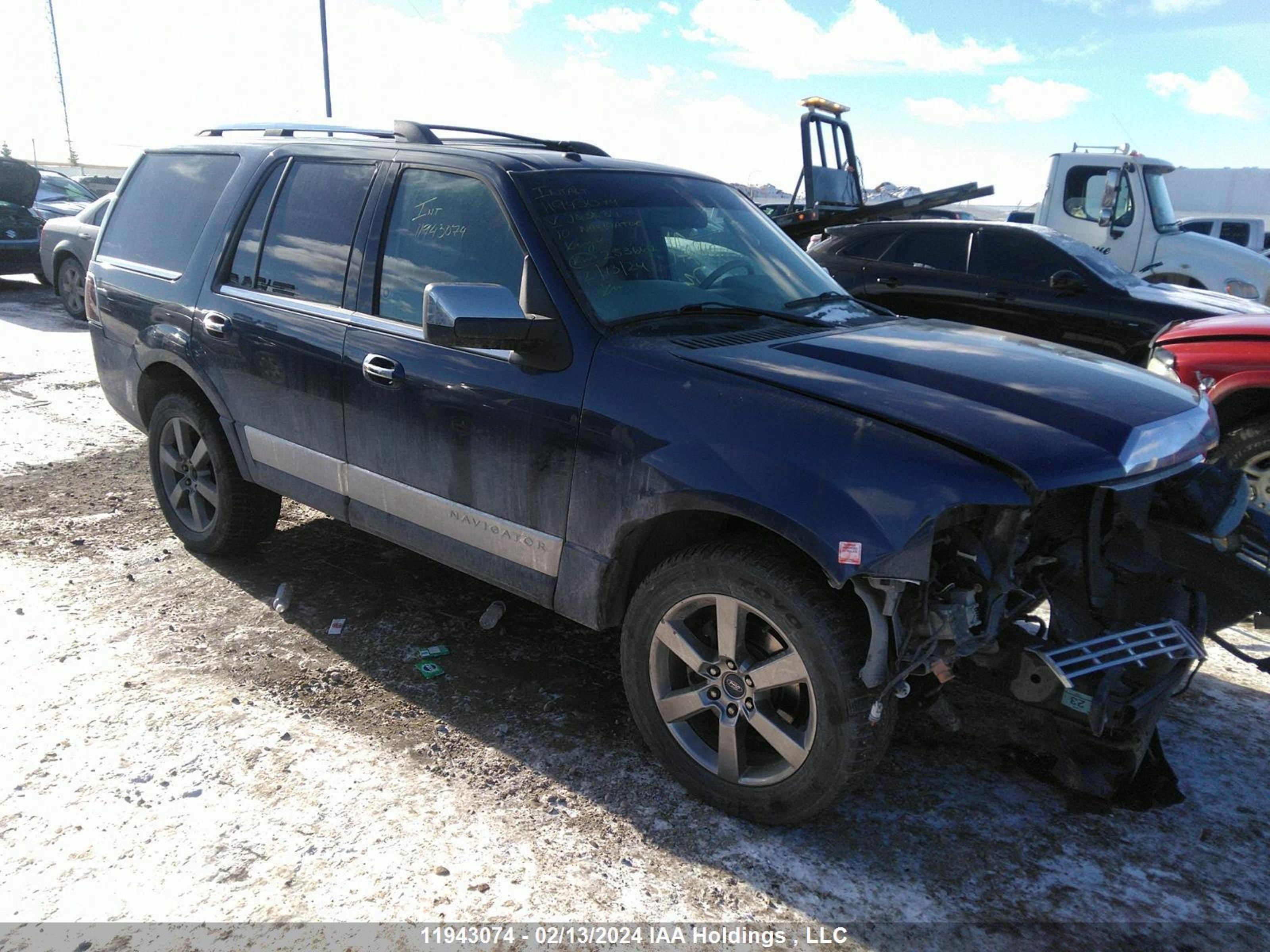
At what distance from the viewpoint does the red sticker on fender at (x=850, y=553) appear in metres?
2.38

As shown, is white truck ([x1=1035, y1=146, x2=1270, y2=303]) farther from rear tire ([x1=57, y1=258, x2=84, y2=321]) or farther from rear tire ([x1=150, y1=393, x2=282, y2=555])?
rear tire ([x1=57, y1=258, x2=84, y2=321])

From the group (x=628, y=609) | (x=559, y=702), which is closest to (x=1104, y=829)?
(x=628, y=609)

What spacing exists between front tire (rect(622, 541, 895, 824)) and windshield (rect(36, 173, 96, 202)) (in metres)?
17.7

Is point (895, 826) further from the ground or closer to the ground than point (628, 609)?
closer to the ground

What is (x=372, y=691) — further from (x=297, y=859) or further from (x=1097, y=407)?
(x=1097, y=407)

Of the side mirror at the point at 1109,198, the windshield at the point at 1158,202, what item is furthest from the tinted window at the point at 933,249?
the windshield at the point at 1158,202

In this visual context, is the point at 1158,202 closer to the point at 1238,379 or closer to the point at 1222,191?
the point at 1238,379

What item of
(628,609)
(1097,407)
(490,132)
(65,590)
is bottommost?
(65,590)

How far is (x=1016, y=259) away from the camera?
27.0 ft

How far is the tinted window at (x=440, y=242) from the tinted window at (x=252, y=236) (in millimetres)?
874

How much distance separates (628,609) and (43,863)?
185 centimetres

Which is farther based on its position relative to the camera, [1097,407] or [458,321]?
[458,321]

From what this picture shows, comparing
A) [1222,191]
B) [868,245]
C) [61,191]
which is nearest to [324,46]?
[61,191]

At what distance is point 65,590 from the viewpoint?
14.4 ft
